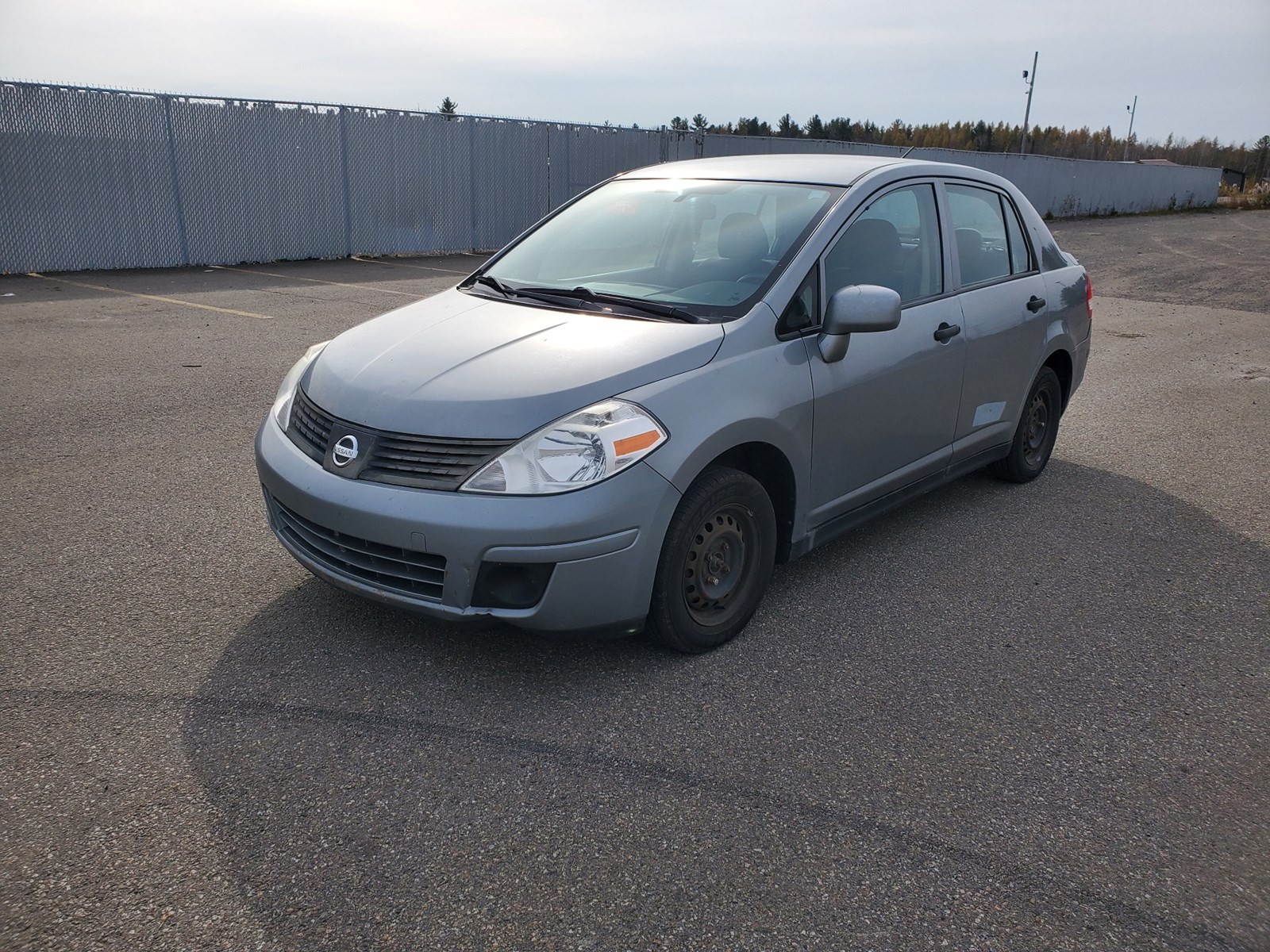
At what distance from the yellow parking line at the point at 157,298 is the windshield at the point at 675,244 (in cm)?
715

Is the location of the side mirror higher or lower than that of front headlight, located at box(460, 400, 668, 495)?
higher

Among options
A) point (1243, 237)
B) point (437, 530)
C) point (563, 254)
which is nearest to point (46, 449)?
point (563, 254)

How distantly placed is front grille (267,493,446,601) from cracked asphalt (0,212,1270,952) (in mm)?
316

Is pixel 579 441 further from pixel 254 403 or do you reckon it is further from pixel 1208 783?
pixel 254 403

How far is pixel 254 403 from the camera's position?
698 centimetres

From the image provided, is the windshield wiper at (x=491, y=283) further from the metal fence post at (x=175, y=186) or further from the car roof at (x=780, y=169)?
the metal fence post at (x=175, y=186)

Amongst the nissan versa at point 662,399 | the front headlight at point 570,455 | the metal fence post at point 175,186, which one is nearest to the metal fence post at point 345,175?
the metal fence post at point 175,186

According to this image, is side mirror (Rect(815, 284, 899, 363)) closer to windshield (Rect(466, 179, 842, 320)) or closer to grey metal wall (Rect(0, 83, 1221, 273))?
windshield (Rect(466, 179, 842, 320))

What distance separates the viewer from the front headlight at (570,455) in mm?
3027

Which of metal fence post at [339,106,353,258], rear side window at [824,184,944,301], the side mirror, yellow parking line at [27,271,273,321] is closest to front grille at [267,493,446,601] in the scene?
the side mirror

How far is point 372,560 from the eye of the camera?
126 inches

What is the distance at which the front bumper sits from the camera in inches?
118

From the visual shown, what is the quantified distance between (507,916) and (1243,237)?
2986 centimetres

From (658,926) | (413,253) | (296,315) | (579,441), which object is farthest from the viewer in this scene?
(413,253)
